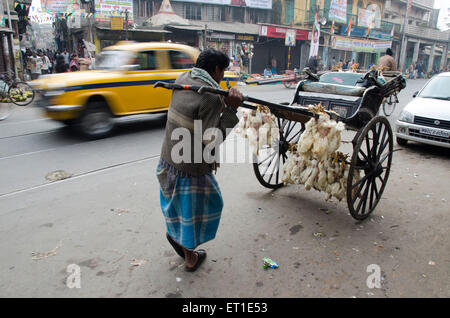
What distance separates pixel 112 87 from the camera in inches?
270

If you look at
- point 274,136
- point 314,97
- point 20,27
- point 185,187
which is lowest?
point 185,187

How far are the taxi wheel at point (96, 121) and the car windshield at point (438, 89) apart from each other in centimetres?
647

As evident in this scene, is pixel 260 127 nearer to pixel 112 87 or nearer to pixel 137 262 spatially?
pixel 137 262

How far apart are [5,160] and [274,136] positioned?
14.9ft

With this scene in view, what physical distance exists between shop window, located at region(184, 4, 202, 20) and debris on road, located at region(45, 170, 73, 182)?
22646 millimetres

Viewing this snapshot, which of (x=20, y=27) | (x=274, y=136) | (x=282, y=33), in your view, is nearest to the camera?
(x=274, y=136)

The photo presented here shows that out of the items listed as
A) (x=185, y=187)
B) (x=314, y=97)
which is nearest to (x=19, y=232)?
Result: (x=185, y=187)

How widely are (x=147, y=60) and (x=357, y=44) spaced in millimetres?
29228

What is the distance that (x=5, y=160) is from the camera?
5.40 m

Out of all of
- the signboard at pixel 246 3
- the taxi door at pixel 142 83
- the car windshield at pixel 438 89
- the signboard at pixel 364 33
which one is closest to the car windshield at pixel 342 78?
the car windshield at pixel 438 89

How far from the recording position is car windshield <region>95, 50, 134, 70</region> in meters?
7.18

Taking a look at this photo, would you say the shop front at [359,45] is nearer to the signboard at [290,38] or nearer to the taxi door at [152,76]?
the signboard at [290,38]
